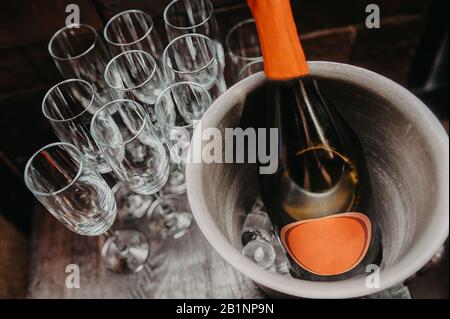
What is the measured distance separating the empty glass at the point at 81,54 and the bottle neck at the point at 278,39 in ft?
0.92

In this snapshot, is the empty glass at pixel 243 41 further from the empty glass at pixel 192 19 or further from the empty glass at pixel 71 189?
the empty glass at pixel 71 189

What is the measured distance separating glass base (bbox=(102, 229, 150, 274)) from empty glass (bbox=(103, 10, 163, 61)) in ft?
0.92

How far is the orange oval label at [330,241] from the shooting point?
1.68ft

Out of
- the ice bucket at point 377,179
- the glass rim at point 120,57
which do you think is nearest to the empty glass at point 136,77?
the glass rim at point 120,57

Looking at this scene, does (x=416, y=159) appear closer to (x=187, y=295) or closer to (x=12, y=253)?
(x=187, y=295)

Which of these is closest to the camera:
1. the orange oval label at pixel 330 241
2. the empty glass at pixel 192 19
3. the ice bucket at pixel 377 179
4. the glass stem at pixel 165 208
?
the ice bucket at pixel 377 179

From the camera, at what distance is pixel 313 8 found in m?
0.77

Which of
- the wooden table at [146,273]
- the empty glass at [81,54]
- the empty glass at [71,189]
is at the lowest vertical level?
the wooden table at [146,273]

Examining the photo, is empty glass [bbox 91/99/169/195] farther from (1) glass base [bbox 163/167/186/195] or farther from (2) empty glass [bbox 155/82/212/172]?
(1) glass base [bbox 163/167/186/195]

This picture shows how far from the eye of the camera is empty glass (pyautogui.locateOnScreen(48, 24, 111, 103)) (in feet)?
2.06

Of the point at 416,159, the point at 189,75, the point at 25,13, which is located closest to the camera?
the point at 416,159

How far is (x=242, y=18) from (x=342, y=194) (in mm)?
349

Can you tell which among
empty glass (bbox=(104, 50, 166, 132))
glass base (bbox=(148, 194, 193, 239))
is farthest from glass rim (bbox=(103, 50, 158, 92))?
glass base (bbox=(148, 194, 193, 239))
